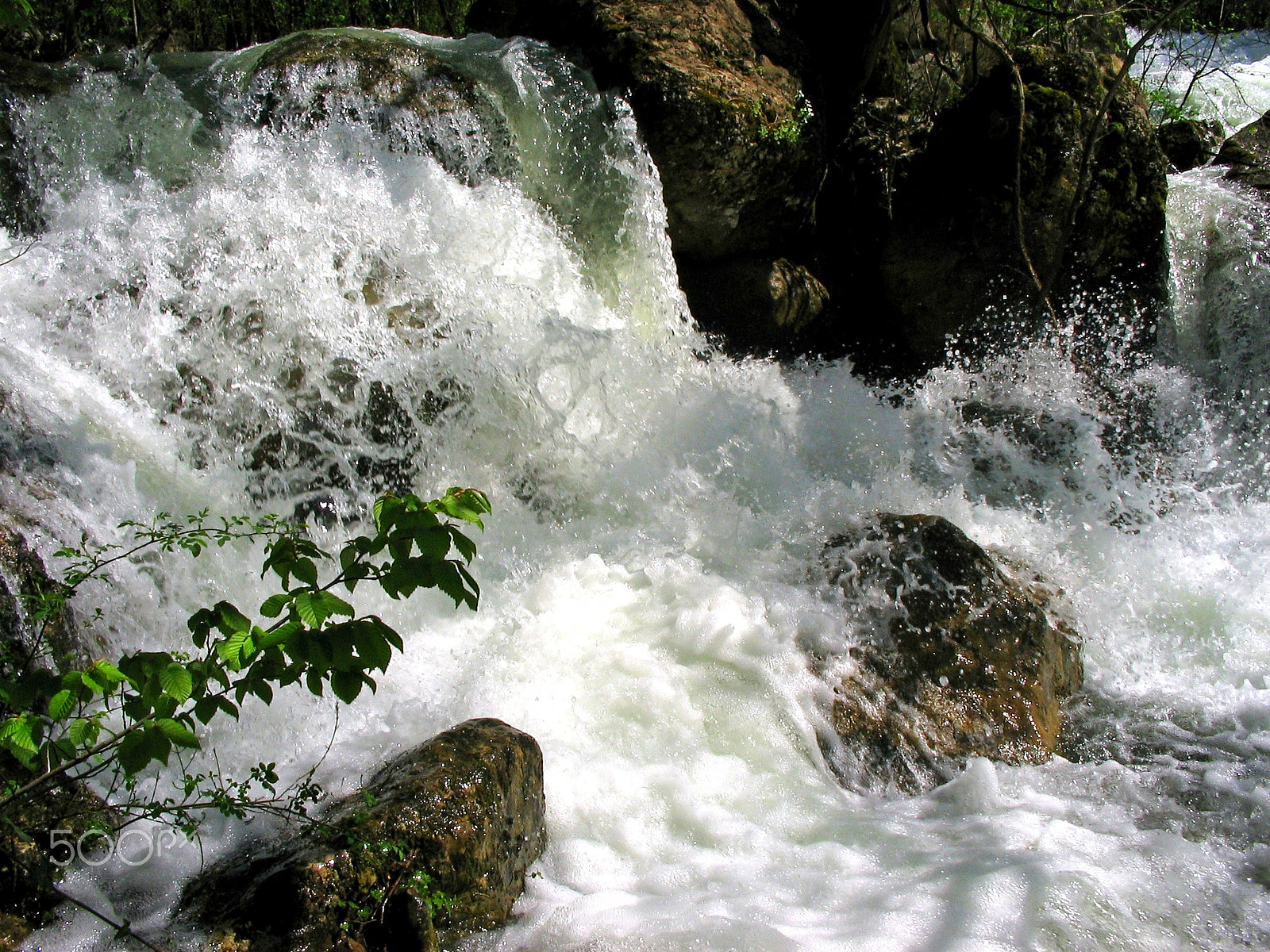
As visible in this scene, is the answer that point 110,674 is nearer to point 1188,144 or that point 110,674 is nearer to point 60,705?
point 60,705

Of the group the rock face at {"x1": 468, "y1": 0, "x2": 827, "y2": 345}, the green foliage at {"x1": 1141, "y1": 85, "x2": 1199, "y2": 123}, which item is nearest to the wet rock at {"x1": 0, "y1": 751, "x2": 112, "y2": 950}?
the rock face at {"x1": 468, "y1": 0, "x2": 827, "y2": 345}

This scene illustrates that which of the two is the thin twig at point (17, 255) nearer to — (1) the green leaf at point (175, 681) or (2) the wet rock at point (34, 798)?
(2) the wet rock at point (34, 798)

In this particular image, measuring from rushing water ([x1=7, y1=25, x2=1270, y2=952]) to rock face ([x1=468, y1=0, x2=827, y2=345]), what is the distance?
275 millimetres

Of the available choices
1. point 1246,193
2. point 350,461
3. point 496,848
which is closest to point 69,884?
point 496,848

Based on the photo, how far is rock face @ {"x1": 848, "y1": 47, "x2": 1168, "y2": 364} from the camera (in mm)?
5613

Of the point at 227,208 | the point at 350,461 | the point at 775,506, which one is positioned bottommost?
the point at 775,506

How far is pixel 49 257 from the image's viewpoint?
3768mm

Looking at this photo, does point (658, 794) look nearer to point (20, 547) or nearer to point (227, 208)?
point (20, 547)

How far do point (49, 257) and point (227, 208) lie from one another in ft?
2.55

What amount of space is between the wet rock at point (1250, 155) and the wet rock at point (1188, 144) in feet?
0.58

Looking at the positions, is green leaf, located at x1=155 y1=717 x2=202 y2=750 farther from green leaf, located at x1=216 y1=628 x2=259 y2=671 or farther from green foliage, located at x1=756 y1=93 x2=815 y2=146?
green foliage, located at x1=756 y1=93 x2=815 y2=146

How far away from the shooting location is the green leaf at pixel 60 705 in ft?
4.79

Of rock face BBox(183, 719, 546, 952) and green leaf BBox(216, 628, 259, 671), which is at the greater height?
green leaf BBox(216, 628, 259, 671)

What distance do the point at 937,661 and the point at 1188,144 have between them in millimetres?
6447
